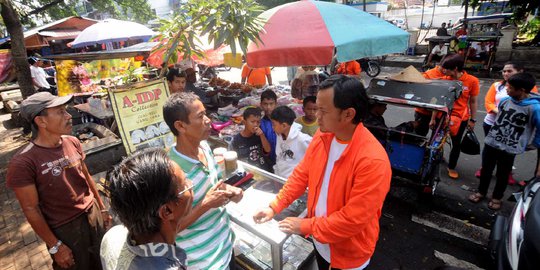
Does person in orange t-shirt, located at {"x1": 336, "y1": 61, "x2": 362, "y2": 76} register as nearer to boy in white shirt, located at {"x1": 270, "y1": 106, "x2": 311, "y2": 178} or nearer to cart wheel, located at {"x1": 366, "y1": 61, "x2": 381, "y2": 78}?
cart wheel, located at {"x1": 366, "y1": 61, "x2": 381, "y2": 78}

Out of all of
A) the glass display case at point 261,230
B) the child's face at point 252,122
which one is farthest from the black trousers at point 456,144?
the glass display case at point 261,230

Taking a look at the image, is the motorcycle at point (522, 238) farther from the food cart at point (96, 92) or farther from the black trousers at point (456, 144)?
the food cart at point (96, 92)

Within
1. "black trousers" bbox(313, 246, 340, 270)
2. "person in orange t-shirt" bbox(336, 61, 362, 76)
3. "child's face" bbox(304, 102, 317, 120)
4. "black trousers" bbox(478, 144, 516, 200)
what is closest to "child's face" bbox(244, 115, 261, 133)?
"child's face" bbox(304, 102, 317, 120)

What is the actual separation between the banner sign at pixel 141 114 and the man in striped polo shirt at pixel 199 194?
4.93ft

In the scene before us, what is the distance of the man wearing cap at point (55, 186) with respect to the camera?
6.94 feet

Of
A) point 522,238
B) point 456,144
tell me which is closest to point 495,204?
point 456,144

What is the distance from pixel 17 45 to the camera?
6.81 m

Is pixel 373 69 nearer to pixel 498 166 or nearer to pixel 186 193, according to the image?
pixel 498 166

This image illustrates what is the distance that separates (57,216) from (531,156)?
7.28m

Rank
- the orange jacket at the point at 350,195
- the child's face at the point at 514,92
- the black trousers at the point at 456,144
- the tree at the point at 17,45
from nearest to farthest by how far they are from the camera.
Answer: the orange jacket at the point at 350,195, the child's face at the point at 514,92, the black trousers at the point at 456,144, the tree at the point at 17,45

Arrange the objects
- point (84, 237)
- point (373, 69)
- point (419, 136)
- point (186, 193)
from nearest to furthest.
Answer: point (186, 193)
point (84, 237)
point (419, 136)
point (373, 69)

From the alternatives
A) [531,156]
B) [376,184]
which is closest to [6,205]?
[376,184]

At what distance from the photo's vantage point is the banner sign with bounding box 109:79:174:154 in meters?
3.07

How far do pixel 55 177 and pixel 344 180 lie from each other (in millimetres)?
2211
